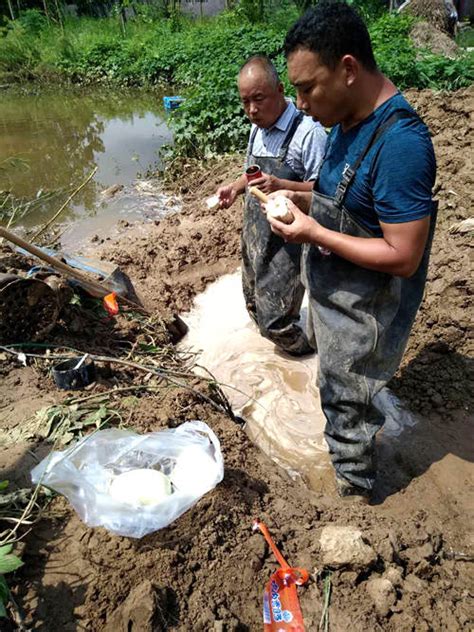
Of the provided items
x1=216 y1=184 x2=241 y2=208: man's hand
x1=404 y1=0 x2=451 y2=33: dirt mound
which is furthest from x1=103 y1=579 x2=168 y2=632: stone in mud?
x1=404 y1=0 x2=451 y2=33: dirt mound

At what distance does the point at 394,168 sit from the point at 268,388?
2.17 meters

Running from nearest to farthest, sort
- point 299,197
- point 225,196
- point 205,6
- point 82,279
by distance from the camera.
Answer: point 299,197
point 225,196
point 82,279
point 205,6

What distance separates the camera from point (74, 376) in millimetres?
2844

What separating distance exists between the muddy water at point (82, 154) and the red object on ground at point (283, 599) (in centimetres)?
483

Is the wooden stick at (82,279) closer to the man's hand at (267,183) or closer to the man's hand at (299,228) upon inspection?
the man's hand at (267,183)

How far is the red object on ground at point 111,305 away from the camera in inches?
148

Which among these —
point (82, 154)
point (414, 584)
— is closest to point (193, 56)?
point (82, 154)

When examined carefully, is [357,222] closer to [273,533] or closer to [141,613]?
[273,533]

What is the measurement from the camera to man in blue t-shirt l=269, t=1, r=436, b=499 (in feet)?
5.25

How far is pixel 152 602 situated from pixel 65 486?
1.78 feet

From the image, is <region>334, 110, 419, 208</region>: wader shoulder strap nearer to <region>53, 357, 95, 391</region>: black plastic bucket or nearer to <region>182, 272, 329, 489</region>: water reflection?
<region>182, 272, 329, 489</region>: water reflection

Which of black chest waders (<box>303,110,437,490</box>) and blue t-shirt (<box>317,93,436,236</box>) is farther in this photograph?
black chest waders (<box>303,110,437,490</box>)

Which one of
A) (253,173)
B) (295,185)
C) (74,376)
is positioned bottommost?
(74,376)

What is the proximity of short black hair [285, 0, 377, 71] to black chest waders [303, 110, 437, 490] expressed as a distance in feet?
1.30
